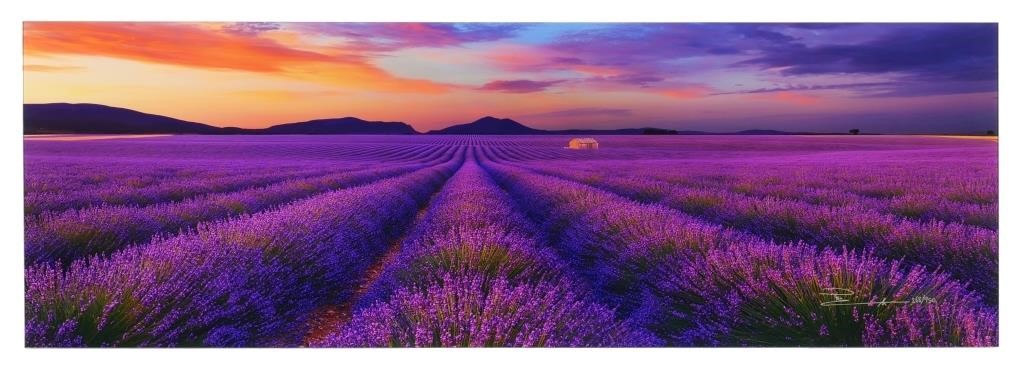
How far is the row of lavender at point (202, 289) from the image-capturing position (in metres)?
2.76

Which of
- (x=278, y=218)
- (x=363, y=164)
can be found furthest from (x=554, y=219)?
(x=363, y=164)

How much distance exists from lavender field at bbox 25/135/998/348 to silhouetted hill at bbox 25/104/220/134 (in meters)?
0.11

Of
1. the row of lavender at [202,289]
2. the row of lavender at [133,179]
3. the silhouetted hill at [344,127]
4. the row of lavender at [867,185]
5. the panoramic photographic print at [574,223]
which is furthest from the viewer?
the silhouetted hill at [344,127]

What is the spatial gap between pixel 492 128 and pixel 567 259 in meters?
1.21

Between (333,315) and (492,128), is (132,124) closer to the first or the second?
(333,315)

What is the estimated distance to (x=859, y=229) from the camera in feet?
12.9

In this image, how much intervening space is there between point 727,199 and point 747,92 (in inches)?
58.4

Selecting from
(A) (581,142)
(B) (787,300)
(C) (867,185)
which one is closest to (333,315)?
(A) (581,142)

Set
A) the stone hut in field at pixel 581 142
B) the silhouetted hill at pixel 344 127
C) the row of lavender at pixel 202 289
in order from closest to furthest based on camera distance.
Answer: the row of lavender at pixel 202 289 < the silhouetted hill at pixel 344 127 < the stone hut in field at pixel 581 142

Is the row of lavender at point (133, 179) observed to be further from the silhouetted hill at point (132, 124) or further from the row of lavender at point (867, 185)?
the row of lavender at point (867, 185)

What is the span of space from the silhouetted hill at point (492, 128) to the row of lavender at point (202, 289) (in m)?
1.25

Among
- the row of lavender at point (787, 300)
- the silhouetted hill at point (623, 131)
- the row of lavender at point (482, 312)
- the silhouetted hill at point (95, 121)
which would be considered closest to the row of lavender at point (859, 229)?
the row of lavender at point (787, 300)

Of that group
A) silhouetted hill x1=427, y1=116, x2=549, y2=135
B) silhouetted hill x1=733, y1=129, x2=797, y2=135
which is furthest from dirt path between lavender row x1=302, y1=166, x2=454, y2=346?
silhouetted hill x1=733, y1=129, x2=797, y2=135
